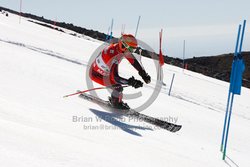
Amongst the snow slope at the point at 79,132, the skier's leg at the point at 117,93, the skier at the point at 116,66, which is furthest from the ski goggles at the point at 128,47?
the snow slope at the point at 79,132

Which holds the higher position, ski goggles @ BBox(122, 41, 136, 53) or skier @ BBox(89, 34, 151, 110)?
ski goggles @ BBox(122, 41, 136, 53)

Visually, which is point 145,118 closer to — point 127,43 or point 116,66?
point 116,66

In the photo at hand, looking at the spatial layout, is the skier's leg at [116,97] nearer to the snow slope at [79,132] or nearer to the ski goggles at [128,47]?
the snow slope at [79,132]

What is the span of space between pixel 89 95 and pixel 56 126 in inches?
145

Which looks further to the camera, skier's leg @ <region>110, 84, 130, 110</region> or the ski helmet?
skier's leg @ <region>110, 84, 130, 110</region>

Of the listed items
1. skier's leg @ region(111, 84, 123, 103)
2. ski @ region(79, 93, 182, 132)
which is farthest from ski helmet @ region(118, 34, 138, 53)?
ski @ region(79, 93, 182, 132)

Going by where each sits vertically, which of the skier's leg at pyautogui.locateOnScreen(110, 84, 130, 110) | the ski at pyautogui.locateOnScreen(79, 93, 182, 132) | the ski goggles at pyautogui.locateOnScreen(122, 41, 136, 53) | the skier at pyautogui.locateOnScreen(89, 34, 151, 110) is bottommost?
the ski at pyautogui.locateOnScreen(79, 93, 182, 132)

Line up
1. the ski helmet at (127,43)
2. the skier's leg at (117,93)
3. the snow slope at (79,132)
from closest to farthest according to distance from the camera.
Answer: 1. the snow slope at (79,132)
2. the ski helmet at (127,43)
3. the skier's leg at (117,93)

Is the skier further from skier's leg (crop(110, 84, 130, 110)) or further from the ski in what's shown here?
the ski

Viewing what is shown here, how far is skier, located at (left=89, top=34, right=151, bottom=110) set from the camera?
7.09 metres

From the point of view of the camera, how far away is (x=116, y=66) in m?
7.47

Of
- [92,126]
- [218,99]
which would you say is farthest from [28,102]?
[218,99]

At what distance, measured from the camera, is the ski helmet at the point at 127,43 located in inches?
278

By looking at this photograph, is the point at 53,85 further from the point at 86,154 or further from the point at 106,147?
the point at 86,154
